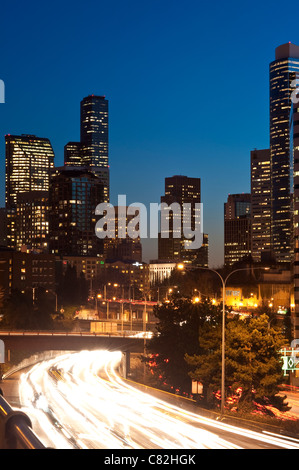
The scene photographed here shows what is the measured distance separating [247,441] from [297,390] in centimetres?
5146

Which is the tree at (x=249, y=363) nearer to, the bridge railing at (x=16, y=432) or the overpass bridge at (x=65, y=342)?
the overpass bridge at (x=65, y=342)

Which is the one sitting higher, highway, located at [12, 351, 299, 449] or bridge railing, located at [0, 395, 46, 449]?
bridge railing, located at [0, 395, 46, 449]

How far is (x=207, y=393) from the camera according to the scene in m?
57.8

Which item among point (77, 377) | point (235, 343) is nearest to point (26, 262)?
point (77, 377)

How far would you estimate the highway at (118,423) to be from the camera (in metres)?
31.3

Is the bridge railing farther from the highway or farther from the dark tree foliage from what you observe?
the dark tree foliage

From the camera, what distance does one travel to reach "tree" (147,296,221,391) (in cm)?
6488

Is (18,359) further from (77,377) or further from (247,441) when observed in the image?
(247,441)

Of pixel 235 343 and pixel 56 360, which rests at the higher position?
pixel 235 343

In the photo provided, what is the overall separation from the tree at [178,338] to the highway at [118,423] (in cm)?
462

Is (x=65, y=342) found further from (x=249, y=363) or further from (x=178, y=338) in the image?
(x=249, y=363)

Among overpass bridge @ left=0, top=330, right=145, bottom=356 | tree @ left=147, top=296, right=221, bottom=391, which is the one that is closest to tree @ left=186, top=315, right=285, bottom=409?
tree @ left=147, top=296, right=221, bottom=391

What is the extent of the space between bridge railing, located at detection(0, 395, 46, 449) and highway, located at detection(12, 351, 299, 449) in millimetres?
23911
